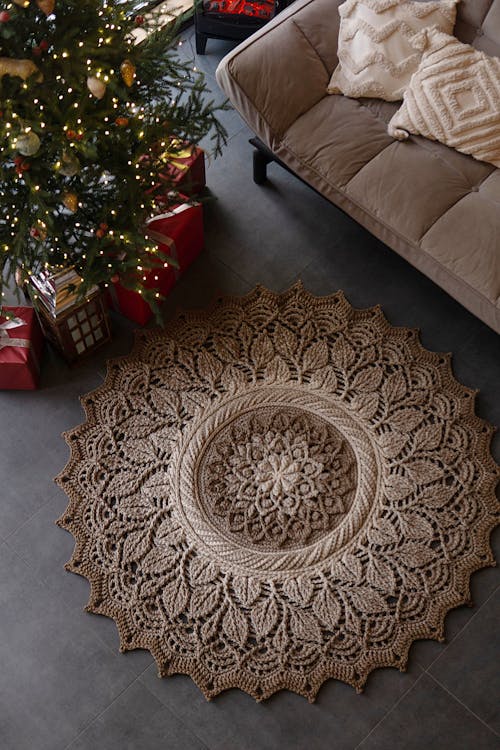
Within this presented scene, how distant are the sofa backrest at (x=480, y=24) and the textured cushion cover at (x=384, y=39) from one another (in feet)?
0.17

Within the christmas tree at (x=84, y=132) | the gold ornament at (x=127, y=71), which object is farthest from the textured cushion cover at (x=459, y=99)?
the gold ornament at (x=127, y=71)

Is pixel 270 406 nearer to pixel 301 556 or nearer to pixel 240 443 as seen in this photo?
pixel 240 443

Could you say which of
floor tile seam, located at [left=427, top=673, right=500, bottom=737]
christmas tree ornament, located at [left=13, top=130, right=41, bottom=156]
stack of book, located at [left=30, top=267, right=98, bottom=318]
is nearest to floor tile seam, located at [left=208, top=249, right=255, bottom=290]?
stack of book, located at [left=30, top=267, right=98, bottom=318]

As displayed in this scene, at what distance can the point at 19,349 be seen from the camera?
243 cm

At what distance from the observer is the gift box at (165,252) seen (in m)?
2.52

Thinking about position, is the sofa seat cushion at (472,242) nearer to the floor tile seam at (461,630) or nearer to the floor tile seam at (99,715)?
the floor tile seam at (461,630)

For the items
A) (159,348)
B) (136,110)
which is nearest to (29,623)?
(159,348)

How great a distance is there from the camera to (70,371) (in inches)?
102

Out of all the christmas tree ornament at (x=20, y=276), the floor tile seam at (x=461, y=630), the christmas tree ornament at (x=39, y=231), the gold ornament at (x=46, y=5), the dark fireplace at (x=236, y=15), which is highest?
the gold ornament at (x=46, y=5)

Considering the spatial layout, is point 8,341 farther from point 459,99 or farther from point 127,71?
point 459,99

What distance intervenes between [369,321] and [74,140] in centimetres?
115

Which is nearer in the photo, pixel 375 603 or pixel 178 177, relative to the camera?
pixel 375 603

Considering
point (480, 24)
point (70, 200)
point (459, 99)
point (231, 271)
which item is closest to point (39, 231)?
point (70, 200)

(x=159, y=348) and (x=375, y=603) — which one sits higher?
(x=159, y=348)
